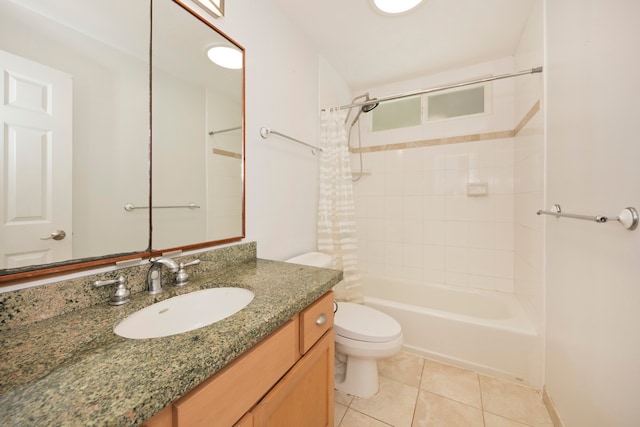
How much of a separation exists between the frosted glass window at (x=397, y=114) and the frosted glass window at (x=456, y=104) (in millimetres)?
119

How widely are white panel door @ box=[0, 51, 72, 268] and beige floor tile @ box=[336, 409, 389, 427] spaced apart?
1444mm

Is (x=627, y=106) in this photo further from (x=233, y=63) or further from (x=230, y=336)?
(x=233, y=63)

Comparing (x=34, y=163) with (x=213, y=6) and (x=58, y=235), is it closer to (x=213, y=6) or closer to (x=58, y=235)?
(x=58, y=235)

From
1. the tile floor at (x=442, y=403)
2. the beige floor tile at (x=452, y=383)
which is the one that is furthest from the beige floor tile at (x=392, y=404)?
the beige floor tile at (x=452, y=383)

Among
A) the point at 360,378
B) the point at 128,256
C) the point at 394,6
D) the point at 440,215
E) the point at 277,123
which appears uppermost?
the point at 394,6

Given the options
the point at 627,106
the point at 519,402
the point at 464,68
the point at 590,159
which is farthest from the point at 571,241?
the point at 464,68

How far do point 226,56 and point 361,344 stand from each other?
1.70 m

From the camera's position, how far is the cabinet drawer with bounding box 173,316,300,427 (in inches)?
18.8

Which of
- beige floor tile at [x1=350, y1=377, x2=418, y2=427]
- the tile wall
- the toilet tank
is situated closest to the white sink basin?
the toilet tank

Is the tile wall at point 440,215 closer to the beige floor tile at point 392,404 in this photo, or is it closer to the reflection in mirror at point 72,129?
the beige floor tile at point 392,404

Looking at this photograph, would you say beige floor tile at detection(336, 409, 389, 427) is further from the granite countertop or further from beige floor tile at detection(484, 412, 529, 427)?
the granite countertop

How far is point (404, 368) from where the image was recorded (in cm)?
168

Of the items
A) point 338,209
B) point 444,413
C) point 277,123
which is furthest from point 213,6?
point 444,413

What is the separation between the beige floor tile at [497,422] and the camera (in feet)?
4.07
